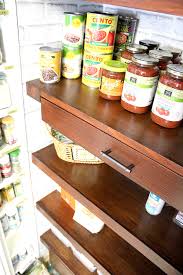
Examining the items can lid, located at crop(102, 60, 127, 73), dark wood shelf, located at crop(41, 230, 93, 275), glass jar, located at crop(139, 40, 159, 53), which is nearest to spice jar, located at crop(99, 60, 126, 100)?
can lid, located at crop(102, 60, 127, 73)

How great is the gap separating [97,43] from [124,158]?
361 mm

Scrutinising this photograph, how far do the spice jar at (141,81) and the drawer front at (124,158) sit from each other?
0.41ft

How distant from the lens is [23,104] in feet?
2.72

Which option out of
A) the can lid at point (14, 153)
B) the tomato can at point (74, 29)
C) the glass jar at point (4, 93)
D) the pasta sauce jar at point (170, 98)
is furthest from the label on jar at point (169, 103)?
the can lid at point (14, 153)

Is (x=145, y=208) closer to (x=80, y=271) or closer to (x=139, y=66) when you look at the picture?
(x=139, y=66)

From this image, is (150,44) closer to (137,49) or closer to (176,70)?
(137,49)

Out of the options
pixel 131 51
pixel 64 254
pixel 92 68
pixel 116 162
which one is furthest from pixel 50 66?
pixel 64 254

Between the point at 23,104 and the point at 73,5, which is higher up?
the point at 73,5

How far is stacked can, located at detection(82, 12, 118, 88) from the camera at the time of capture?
64 cm

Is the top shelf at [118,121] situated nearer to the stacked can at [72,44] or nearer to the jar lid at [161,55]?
the stacked can at [72,44]

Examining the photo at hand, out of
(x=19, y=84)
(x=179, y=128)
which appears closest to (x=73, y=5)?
(x=19, y=84)

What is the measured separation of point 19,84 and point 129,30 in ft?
1.38

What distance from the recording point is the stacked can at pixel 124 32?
74 cm

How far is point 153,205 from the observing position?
2.29 feet
